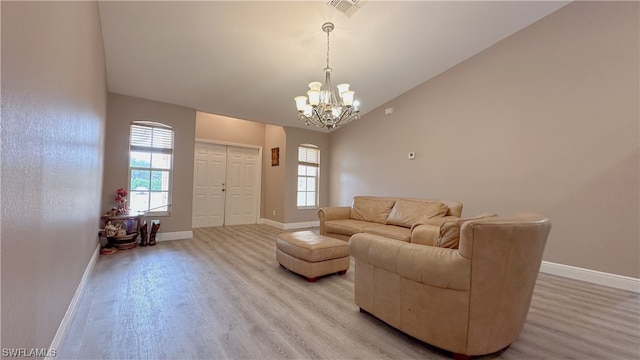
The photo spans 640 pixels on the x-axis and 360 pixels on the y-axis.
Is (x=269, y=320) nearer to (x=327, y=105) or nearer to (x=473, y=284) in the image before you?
(x=473, y=284)

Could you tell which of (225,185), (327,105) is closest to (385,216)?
(327,105)

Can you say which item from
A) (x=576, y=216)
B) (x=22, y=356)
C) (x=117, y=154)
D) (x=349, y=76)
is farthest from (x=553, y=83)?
(x=117, y=154)

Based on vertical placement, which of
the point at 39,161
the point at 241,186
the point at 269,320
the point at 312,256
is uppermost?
the point at 39,161

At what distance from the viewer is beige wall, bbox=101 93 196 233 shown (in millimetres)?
4184

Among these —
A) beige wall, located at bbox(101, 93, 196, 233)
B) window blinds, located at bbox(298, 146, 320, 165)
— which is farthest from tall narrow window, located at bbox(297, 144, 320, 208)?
beige wall, located at bbox(101, 93, 196, 233)

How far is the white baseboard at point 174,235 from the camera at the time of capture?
4645mm

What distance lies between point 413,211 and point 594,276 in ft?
7.01

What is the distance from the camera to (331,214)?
447 centimetres

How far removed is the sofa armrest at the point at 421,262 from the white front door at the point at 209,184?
515cm

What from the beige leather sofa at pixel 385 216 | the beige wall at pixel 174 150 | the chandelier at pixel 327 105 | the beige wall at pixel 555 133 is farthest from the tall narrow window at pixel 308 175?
the chandelier at pixel 327 105

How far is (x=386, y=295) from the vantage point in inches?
73.4

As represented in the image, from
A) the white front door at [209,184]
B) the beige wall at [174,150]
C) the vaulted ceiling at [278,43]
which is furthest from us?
the white front door at [209,184]

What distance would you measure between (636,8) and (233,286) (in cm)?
538

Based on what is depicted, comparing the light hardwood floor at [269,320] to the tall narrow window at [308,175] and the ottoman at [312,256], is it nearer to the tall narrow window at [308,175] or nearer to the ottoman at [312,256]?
the ottoman at [312,256]
